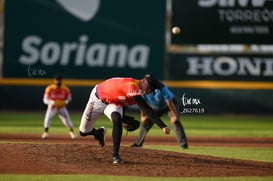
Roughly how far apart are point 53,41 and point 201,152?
12757 millimetres

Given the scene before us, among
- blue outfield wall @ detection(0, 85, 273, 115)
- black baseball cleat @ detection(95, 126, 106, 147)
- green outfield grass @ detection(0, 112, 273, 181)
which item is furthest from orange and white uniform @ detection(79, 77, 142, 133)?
blue outfield wall @ detection(0, 85, 273, 115)

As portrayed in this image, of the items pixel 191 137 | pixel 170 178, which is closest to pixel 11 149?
pixel 170 178

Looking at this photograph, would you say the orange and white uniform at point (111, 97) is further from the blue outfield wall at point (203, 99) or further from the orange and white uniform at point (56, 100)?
the blue outfield wall at point (203, 99)

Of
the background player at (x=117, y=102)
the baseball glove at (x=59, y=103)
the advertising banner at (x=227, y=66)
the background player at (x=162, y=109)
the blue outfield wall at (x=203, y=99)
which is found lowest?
the blue outfield wall at (x=203, y=99)

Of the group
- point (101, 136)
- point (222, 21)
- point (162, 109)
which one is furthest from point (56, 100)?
point (222, 21)

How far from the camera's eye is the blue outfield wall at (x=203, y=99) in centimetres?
2398

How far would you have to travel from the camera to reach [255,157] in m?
11.6

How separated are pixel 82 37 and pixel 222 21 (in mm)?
5062

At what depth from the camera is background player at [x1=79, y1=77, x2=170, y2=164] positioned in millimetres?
9172

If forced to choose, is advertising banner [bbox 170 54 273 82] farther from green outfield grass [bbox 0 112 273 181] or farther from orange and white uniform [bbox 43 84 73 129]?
orange and white uniform [bbox 43 84 73 129]

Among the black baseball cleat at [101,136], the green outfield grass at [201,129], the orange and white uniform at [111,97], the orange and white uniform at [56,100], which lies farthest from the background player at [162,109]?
the orange and white uniform at [56,100]

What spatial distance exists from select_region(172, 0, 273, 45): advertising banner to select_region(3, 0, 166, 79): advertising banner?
79cm

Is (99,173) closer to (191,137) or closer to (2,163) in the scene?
(2,163)

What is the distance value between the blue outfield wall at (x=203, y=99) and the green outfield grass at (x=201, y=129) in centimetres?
30
